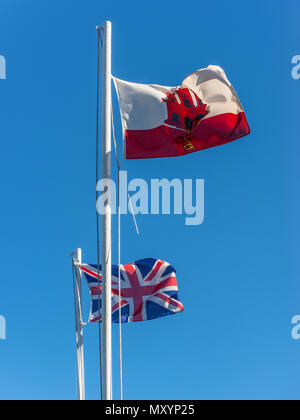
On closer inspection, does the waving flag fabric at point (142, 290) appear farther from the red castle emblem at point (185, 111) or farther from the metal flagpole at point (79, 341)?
the red castle emblem at point (185, 111)

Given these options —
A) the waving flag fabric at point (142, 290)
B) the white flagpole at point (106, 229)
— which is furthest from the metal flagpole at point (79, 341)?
the white flagpole at point (106, 229)

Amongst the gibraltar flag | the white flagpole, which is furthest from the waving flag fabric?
the white flagpole

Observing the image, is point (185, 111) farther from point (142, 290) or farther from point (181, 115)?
point (142, 290)

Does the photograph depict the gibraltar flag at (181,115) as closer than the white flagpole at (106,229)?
No

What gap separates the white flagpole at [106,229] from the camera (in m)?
12.6

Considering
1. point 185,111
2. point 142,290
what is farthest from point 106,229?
point 142,290

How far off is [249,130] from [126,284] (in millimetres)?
6387

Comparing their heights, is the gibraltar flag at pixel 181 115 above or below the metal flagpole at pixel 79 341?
above

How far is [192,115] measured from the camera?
→ 1509cm

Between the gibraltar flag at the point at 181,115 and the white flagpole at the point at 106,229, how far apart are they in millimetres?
593

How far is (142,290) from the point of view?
18.8 meters

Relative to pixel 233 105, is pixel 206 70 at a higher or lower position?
higher

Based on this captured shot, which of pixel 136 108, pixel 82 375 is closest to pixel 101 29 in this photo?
pixel 136 108

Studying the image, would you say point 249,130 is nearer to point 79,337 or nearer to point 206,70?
point 206,70
